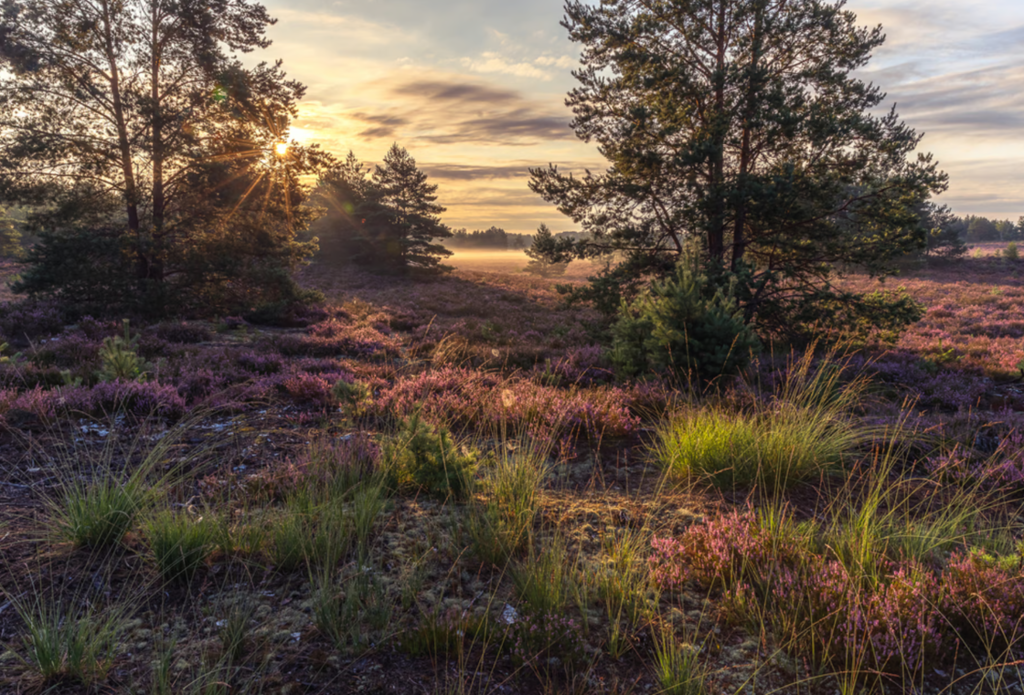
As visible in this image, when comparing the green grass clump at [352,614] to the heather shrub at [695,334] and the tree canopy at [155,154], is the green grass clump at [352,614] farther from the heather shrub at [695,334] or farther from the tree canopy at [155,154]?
the tree canopy at [155,154]

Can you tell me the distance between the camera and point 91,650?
2.36 m

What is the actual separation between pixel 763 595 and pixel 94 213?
20.8 m

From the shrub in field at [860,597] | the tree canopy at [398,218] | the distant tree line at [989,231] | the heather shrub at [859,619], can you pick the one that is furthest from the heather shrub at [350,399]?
the distant tree line at [989,231]

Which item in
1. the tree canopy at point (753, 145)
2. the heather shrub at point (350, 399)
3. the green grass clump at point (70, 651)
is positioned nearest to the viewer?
the green grass clump at point (70, 651)

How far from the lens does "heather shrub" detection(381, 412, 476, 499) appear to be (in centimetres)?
440

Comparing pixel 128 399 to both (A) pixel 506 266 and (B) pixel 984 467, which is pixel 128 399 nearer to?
(B) pixel 984 467

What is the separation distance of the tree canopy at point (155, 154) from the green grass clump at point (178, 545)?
14.7 meters

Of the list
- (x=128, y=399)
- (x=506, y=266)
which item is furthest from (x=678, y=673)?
(x=506, y=266)

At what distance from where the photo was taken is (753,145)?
12758 mm

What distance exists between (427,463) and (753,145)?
12473mm

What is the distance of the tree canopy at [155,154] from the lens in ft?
47.1

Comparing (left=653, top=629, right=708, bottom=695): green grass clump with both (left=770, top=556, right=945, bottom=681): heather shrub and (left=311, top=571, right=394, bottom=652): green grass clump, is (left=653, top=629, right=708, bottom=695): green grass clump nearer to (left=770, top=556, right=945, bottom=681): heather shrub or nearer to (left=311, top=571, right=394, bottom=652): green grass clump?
(left=770, top=556, right=945, bottom=681): heather shrub

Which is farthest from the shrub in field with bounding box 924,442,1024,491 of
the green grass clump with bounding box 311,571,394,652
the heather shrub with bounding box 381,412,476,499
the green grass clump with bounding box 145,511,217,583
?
the green grass clump with bounding box 145,511,217,583

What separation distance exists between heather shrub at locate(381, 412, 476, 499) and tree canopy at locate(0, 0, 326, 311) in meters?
14.3
